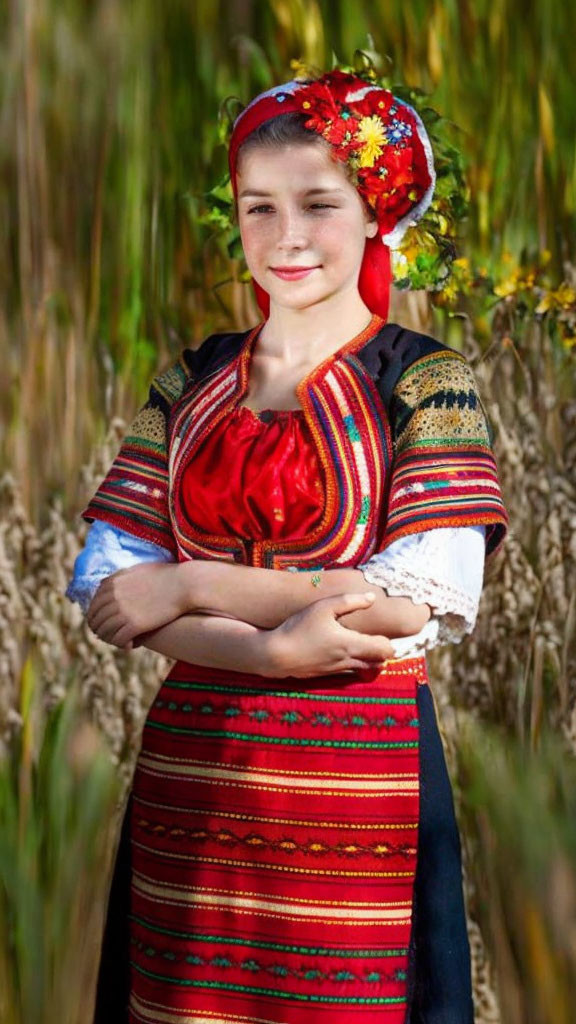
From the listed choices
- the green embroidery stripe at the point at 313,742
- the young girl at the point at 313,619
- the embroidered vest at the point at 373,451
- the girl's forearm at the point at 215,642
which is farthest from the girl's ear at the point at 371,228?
the green embroidery stripe at the point at 313,742

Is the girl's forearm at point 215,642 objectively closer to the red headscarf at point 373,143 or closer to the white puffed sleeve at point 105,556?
the white puffed sleeve at point 105,556

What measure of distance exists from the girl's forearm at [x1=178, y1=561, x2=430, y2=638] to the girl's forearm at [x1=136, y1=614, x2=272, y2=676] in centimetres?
2

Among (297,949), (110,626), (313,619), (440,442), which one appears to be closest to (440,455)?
(440,442)

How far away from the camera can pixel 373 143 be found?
1.77 metres

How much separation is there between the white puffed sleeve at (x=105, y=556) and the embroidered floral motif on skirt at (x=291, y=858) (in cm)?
20

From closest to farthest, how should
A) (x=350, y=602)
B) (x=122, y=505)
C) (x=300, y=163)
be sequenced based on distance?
(x=350, y=602), (x=300, y=163), (x=122, y=505)

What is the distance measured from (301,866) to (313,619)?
0.93 ft

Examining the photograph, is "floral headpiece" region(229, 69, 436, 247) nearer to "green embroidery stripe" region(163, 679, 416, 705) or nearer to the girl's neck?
the girl's neck

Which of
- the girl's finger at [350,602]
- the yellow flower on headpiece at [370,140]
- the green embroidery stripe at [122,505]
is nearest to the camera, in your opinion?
the girl's finger at [350,602]

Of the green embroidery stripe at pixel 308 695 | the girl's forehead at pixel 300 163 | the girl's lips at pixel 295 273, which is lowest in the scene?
the green embroidery stripe at pixel 308 695

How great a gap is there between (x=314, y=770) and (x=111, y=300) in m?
1.13

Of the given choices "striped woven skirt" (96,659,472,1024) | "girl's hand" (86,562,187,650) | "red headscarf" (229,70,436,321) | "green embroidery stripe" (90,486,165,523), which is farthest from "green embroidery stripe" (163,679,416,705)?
"red headscarf" (229,70,436,321)

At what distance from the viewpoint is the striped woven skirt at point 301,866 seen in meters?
1.69

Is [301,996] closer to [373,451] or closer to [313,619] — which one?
[313,619]
